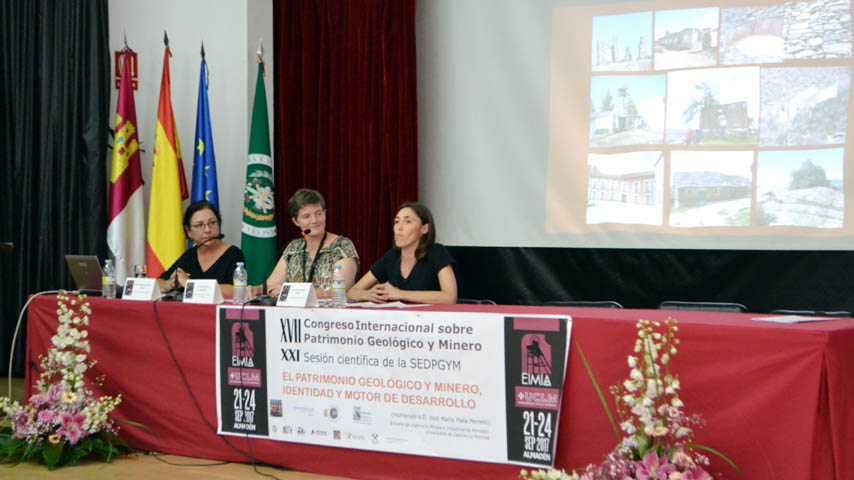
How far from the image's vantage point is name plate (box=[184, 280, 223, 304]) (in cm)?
292

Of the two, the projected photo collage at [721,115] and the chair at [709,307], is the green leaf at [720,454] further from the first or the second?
the projected photo collage at [721,115]

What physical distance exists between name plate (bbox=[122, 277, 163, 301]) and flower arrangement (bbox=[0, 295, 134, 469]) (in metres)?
0.17

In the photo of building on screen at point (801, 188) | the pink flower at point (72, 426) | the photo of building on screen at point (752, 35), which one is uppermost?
the photo of building on screen at point (752, 35)

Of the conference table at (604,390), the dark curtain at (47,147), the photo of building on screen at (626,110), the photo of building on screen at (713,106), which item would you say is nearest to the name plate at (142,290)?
the conference table at (604,390)

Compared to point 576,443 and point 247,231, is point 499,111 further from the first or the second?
point 576,443

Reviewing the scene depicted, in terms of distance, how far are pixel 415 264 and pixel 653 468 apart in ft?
5.19

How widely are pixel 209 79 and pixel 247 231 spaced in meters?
1.06

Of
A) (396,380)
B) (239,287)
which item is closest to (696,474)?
(396,380)

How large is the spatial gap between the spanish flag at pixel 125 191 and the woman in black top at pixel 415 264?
190 centimetres

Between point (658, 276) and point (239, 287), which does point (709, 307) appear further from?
point (239, 287)

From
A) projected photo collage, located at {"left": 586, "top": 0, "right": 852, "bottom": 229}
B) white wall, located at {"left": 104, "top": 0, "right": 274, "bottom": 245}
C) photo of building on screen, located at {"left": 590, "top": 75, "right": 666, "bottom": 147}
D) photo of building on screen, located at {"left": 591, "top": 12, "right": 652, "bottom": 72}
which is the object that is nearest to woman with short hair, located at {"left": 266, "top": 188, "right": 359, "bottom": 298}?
white wall, located at {"left": 104, "top": 0, "right": 274, "bottom": 245}

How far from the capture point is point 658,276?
3846mm

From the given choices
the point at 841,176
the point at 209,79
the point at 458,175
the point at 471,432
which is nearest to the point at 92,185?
the point at 209,79

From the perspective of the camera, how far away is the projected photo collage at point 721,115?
350 cm
